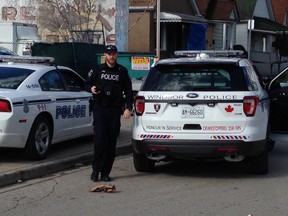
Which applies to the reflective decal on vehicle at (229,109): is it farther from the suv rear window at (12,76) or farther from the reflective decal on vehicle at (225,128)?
the suv rear window at (12,76)

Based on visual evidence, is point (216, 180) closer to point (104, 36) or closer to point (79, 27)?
point (104, 36)

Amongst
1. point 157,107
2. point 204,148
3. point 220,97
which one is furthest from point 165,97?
point 204,148

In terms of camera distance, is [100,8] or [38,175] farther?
[100,8]

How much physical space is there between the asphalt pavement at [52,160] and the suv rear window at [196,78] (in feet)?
6.24

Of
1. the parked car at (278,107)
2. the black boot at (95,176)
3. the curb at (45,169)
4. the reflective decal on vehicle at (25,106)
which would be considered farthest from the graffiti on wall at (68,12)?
the black boot at (95,176)

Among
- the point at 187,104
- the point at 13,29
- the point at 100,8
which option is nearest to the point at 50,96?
the point at 187,104

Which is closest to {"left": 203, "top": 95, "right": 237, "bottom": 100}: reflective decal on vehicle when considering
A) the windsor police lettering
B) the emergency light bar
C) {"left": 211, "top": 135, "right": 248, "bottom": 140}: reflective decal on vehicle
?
{"left": 211, "top": 135, "right": 248, "bottom": 140}: reflective decal on vehicle

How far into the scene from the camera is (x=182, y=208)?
266 inches

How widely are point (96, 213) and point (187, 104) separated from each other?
2151 mm

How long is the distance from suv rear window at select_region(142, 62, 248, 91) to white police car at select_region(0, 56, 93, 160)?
1.79 m

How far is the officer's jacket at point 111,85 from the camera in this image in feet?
26.4

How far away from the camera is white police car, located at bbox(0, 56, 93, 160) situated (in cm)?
842

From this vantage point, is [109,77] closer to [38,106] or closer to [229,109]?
[38,106]

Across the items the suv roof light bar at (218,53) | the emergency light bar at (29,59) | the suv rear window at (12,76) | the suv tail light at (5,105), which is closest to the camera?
the suv tail light at (5,105)
